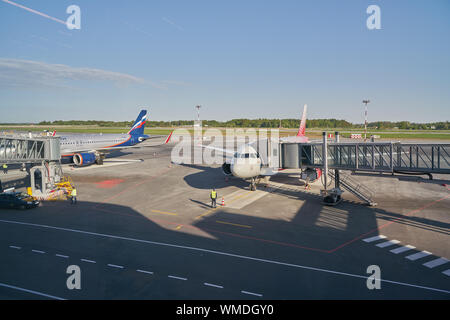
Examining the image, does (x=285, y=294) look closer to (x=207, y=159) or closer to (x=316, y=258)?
→ (x=316, y=258)

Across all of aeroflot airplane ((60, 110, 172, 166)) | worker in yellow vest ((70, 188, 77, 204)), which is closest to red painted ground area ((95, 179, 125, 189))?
worker in yellow vest ((70, 188, 77, 204))

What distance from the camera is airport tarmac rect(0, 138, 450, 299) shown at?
46.1 feet

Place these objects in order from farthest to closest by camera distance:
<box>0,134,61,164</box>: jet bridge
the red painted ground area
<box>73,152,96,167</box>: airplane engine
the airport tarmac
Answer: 1. <box>73,152,96,167</box>: airplane engine
2. the red painted ground area
3. <box>0,134,61,164</box>: jet bridge
4. the airport tarmac

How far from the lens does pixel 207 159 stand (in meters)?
64.4

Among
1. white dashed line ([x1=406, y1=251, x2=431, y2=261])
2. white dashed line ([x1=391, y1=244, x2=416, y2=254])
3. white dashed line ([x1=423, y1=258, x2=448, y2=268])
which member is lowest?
white dashed line ([x1=423, y1=258, x2=448, y2=268])

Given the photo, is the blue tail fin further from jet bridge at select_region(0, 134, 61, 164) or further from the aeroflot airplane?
jet bridge at select_region(0, 134, 61, 164)

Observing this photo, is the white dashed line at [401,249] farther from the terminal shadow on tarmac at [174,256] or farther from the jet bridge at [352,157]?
the jet bridge at [352,157]

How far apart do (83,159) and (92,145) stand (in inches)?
222

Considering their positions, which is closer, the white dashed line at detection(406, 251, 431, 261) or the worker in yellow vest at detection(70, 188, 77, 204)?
the white dashed line at detection(406, 251, 431, 261)

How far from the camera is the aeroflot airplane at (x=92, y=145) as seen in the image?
49.9 metres

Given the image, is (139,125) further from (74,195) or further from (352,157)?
(352,157)

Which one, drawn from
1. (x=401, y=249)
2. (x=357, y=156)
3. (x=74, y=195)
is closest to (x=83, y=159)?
(x=74, y=195)

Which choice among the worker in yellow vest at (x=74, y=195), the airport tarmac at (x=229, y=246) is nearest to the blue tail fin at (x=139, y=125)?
the airport tarmac at (x=229, y=246)
